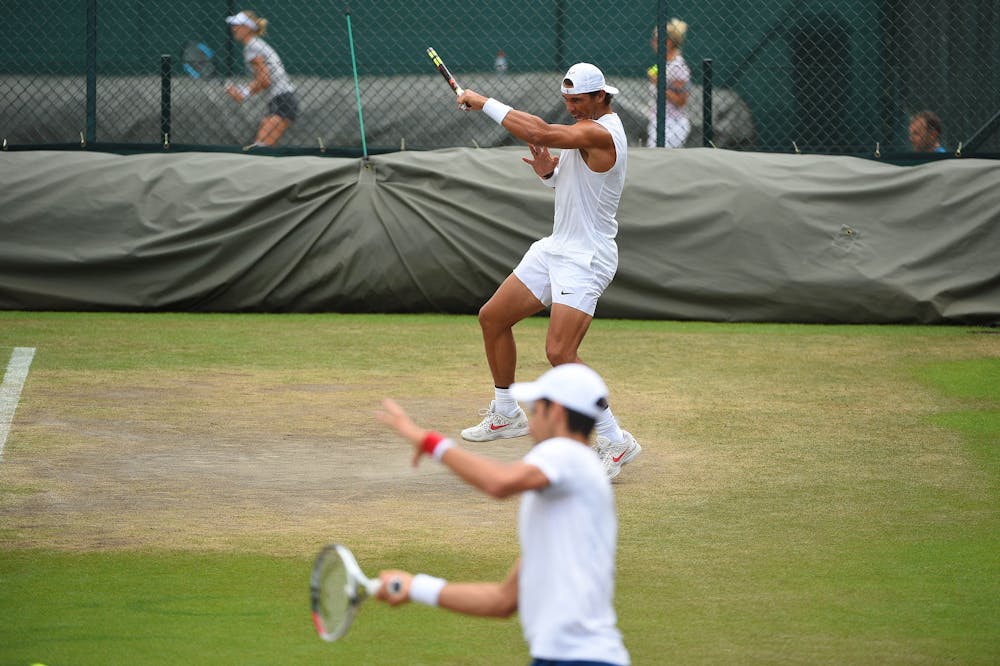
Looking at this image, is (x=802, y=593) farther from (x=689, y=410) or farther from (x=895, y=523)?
(x=689, y=410)

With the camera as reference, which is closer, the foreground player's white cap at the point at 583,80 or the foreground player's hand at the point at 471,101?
the foreground player's white cap at the point at 583,80

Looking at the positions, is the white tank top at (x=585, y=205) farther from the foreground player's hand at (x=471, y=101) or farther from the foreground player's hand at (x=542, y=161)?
the foreground player's hand at (x=471, y=101)

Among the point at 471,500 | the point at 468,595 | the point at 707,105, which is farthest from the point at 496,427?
the point at 707,105

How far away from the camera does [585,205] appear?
810cm

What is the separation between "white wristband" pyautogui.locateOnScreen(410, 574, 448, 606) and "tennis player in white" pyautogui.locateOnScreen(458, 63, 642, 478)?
3818 mm

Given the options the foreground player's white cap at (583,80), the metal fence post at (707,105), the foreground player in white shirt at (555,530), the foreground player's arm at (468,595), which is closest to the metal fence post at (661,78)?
the metal fence post at (707,105)

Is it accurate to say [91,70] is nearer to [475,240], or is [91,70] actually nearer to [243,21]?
[243,21]

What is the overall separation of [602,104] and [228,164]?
6.60m

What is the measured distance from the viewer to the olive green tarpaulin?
43.1 feet

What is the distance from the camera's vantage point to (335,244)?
1330cm

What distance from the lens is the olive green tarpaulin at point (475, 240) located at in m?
13.1

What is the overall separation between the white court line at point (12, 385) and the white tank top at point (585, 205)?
141 inches

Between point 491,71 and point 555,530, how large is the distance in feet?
42.5

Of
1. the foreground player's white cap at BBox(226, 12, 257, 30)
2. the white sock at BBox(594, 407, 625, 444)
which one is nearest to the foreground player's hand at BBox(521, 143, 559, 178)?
the white sock at BBox(594, 407, 625, 444)
